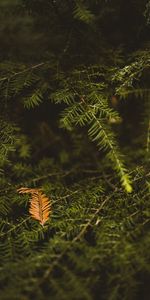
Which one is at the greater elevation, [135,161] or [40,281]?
[135,161]

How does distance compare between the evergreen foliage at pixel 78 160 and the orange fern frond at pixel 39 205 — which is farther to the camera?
the orange fern frond at pixel 39 205

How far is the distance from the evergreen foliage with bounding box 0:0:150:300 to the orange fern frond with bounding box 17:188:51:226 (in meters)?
0.01

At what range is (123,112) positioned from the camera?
238 cm

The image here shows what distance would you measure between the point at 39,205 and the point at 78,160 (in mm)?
669

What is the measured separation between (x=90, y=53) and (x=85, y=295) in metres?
1.22

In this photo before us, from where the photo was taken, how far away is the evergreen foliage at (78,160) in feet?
4.32

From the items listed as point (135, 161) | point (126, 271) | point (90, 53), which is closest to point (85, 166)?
point (135, 161)

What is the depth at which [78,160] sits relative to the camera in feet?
7.50

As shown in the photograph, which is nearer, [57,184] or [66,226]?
[66,226]

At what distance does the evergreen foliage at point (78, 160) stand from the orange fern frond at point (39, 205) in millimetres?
15

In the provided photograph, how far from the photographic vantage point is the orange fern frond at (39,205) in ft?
5.32

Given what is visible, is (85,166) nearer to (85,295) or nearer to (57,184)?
(57,184)

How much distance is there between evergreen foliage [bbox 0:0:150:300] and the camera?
132 cm

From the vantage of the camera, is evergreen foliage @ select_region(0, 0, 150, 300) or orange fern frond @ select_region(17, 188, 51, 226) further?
orange fern frond @ select_region(17, 188, 51, 226)
